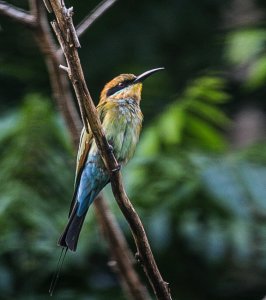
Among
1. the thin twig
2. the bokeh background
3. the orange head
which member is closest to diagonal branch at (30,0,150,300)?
the thin twig

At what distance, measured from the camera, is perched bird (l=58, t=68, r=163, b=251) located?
4.11 meters

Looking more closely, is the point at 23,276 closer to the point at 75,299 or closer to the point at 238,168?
the point at 75,299

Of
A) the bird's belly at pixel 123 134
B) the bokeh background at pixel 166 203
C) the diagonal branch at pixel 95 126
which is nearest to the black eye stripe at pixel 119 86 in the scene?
the bird's belly at pixel 123 134

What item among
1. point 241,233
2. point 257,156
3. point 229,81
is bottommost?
point 241,233

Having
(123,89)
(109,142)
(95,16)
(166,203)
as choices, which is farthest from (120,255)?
(166,203)

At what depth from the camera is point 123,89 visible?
454 cm

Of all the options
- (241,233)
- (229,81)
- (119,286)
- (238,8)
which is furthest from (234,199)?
(238,8)

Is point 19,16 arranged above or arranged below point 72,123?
above

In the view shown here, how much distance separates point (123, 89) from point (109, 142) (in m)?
0.33

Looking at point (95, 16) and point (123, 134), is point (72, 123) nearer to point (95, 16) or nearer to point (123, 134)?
point (123, 134)

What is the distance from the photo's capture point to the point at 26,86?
718 cm

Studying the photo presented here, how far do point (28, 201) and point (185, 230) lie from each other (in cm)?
85

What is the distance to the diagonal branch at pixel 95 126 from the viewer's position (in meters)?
3.40

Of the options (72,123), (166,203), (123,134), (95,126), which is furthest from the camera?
(166,203)
